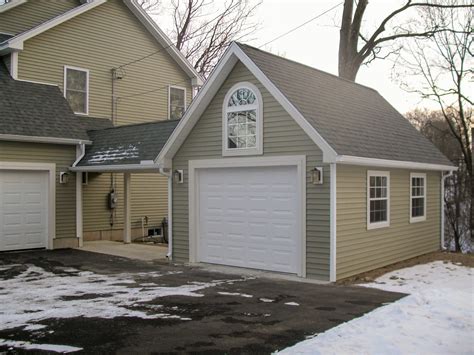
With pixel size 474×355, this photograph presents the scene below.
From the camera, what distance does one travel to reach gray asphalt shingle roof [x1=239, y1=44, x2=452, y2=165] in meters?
9.93

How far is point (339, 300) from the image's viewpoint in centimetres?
793

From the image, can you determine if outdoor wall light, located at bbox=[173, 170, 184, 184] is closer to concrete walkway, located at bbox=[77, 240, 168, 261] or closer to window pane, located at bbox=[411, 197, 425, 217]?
concrete walkway, located at bbox=[77, 240, 168, 261]

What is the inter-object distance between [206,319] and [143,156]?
7.34 metres

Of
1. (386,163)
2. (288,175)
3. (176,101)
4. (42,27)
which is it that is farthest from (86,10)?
(386,163)

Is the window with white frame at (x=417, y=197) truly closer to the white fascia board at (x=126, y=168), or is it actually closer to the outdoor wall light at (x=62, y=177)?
the white fascia board at (x=126, y=168)

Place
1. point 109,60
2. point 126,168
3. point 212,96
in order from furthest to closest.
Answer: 1. point 109,60
2. point 126,168
3. point 212,96

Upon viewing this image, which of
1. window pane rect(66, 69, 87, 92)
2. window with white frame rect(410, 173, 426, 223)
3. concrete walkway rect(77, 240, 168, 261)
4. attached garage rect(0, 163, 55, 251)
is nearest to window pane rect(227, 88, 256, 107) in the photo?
concrete walkway rect(77, 240, 168, 261)

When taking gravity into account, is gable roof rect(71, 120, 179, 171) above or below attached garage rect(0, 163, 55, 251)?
above

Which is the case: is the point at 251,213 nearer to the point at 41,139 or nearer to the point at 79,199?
the point at 79,199

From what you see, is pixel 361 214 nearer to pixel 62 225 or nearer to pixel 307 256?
pixel 307 256

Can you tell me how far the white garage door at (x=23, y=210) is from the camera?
43.9 ft

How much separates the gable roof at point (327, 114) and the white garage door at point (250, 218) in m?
1.06

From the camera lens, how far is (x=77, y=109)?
17.1 meters

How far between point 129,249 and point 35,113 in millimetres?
4598
